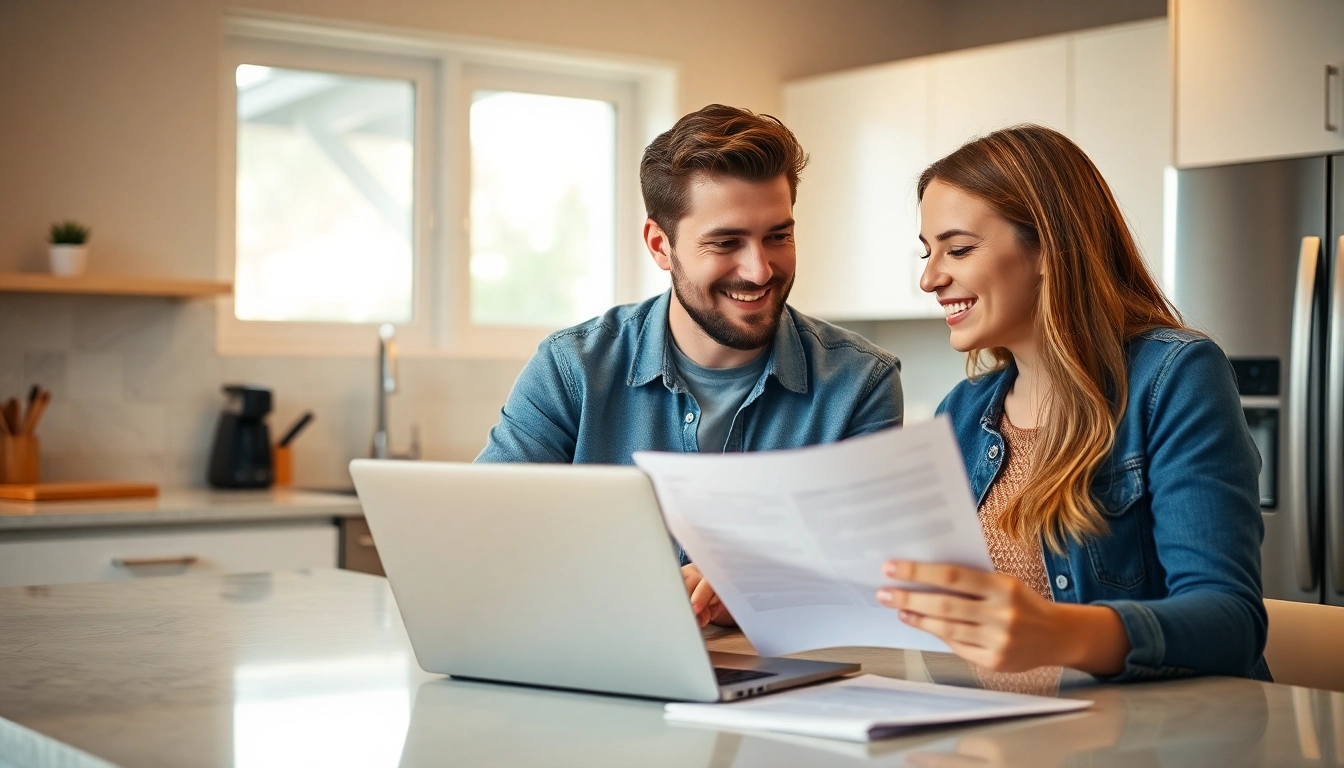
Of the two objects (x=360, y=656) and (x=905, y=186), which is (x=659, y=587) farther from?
(x=905, y=186)

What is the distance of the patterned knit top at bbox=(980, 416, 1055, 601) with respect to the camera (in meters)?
1.64

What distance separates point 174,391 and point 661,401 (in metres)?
2.07

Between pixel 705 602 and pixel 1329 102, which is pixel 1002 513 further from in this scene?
pixel 1329 102

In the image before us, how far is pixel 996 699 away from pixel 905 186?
130 inches

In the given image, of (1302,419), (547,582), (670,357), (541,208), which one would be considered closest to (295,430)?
(541,208)

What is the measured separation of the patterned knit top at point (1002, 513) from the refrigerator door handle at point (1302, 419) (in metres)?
1.67

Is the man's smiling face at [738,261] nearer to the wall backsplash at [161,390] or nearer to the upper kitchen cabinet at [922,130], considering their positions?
the upper kitchen cabinet at [922,130]

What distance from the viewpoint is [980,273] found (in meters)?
1.72

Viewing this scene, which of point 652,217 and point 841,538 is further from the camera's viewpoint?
point 652,217

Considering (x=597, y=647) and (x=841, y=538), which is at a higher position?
(x=841, y=538)

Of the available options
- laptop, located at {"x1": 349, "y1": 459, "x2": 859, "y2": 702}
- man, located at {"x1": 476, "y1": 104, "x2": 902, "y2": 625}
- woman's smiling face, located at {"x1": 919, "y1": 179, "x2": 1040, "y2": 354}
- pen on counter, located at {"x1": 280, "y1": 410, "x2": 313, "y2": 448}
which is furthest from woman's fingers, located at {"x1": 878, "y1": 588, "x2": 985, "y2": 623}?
pen on counter, located at {"x1": 280, "y1": 410, "x2": 313, "y2": 448}

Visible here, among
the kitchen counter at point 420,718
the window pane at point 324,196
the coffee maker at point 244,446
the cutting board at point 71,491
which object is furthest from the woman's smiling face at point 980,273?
the window pane at point 324,196

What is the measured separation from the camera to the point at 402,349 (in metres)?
4.20

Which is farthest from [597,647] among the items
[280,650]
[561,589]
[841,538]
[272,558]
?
[272,558]
